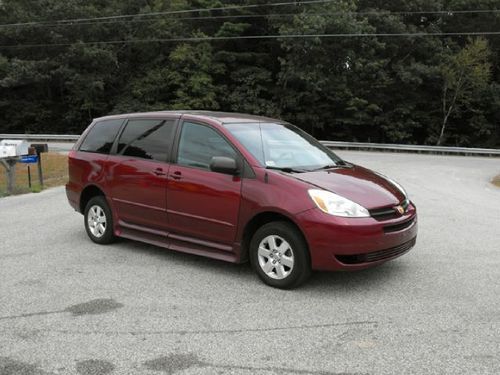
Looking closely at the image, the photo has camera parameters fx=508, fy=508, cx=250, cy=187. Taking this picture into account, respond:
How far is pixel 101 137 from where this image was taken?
706 cm

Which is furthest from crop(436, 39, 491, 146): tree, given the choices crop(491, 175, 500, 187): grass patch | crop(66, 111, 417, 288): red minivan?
crop(66, 111, 417, 288): red minivan

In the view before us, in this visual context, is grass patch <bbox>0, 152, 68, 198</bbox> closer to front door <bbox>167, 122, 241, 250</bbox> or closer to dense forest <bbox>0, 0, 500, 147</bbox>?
front door <bbox>167, 122, 241, 250</bbox>

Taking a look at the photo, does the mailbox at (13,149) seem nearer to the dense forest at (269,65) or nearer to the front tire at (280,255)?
the front tire at (280,255)

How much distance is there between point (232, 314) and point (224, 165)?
1562mm

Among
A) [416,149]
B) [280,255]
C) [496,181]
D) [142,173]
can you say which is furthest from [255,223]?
[416,149]

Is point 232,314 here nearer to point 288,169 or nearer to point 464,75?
point 288,169

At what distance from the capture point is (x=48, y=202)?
34.6 feet

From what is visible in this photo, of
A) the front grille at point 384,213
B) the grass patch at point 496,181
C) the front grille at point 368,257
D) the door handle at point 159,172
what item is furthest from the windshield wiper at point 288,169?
the grass patch at point 496,181

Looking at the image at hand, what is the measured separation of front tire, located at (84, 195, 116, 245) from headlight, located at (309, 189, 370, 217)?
3.10 m

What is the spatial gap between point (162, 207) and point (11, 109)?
40.6 meters

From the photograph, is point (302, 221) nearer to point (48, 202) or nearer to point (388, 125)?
point (48, 202)

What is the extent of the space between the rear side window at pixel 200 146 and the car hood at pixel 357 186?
95 cm

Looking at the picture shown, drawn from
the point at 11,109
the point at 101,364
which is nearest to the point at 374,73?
the point at 11,109

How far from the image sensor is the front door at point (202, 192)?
212 inches
